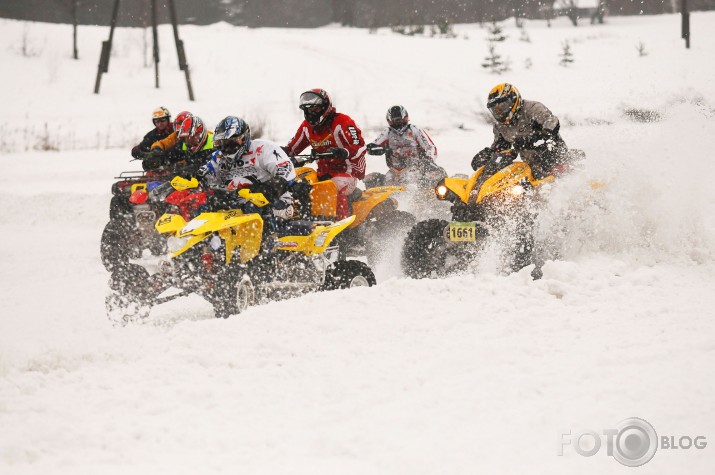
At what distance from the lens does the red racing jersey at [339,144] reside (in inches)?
373

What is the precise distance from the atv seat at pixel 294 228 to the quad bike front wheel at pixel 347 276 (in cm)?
44

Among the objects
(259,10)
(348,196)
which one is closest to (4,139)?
(348,196)

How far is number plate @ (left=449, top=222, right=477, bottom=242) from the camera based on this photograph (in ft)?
27.3

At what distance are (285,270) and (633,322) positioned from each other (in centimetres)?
321

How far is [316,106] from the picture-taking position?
372 inches

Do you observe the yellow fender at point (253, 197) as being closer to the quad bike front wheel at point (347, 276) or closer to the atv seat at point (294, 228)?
the atv seat at point (294, 228)

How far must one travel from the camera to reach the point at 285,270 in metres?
7.74

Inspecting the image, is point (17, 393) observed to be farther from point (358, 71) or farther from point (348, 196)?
point (358, 71)

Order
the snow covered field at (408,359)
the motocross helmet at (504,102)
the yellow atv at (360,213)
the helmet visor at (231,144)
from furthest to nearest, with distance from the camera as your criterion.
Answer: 1. the motocross helmet at (504,102)
2. the yellow atv at (360,213)
3. the helmet visor at (231,144)
4. the snow covered field at (408,359)

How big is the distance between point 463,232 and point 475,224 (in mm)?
148

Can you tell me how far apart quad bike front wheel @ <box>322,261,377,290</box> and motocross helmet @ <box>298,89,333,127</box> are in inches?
91.7

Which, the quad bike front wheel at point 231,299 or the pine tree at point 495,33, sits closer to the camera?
the quad bike front wheel at point 231,299

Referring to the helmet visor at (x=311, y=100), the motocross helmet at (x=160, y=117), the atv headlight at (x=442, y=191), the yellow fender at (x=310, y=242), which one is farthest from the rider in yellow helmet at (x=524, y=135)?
the motocross helmet at (x=160, y=117)

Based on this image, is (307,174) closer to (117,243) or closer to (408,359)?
(117,243)
